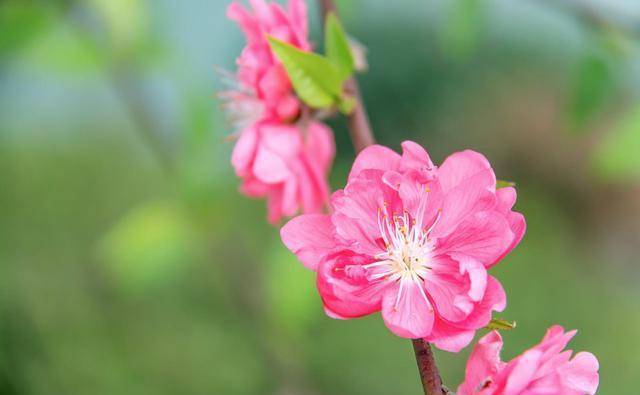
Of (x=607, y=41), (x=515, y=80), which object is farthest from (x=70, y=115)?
(x=607, y=41)

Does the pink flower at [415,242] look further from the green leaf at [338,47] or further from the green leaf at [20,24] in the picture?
the green leaf at [20,24]

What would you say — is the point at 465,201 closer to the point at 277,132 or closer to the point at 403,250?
the point at 403,250

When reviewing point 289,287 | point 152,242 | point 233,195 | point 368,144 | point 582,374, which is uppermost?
point 368,144

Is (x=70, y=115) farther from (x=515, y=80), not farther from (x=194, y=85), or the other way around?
(x=194, y=85)

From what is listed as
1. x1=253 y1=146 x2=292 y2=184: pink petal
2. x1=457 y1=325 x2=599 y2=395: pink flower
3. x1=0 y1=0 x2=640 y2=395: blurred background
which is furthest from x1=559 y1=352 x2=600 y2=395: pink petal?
x1=0 y1=0 x2=640 y2=395: blurred background

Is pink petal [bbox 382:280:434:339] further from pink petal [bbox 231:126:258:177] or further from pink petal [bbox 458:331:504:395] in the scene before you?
pink petal [bbox 231:126:258:177]

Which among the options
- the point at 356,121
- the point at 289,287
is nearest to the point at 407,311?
the point at 356,121
